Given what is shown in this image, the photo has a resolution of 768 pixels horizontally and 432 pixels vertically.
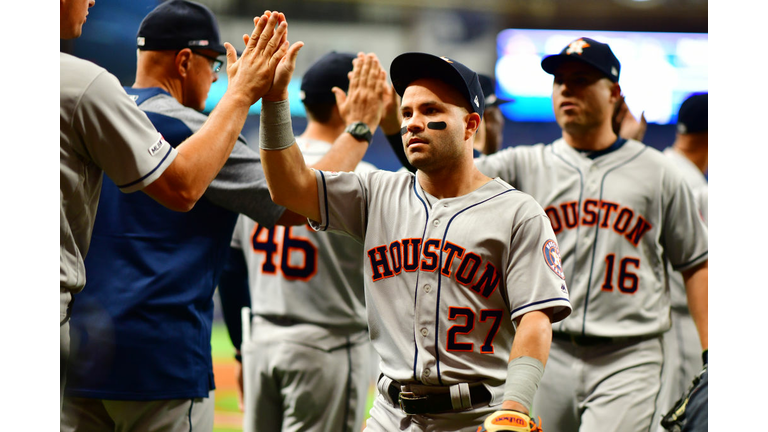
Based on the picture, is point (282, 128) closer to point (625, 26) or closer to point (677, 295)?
point (677, 295)

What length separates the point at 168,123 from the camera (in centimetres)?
243

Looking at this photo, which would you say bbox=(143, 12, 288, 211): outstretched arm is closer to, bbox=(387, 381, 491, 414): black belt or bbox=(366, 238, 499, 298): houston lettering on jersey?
bbox=(366, 238, 499, 298): houston lettering on jersey

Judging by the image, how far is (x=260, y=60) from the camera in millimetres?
2113

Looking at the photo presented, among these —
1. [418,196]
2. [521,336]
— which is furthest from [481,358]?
[418,196]

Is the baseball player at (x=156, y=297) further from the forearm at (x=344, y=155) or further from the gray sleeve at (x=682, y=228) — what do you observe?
the gray sleeve at (x=682, y=228)

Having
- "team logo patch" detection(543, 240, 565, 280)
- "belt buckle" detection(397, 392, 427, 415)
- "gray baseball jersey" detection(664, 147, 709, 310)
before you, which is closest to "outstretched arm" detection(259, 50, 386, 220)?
"belt buckle" detection(397, 392, 427, 415)

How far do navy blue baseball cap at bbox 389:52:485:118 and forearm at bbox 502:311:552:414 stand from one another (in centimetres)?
69

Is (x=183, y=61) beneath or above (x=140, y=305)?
above

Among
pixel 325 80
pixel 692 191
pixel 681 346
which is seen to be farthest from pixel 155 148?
pixel 681 346

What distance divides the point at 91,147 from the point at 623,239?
2.22 metres

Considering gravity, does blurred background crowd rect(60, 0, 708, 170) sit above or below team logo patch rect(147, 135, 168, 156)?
above

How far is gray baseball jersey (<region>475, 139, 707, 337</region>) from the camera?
3133 mm

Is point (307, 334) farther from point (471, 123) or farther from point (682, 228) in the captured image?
point (682, 228)

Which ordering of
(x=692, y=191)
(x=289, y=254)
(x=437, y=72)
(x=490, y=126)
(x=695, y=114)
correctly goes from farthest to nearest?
(x=695, y=114) → (x=490, y=126) → (x=692, y=191) → (x=289, y=254) → (x=437, y=72)
